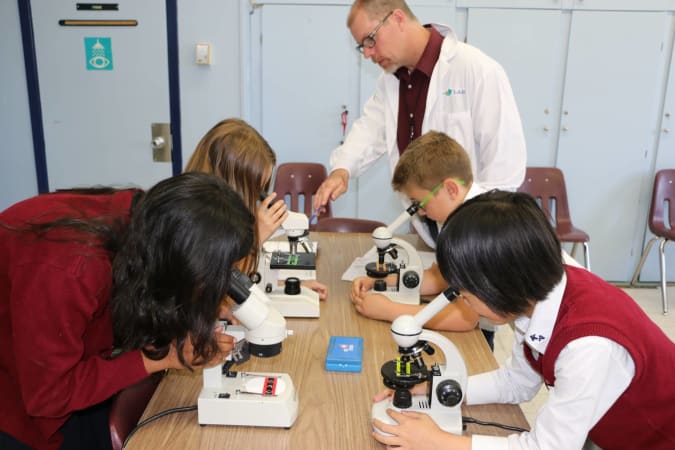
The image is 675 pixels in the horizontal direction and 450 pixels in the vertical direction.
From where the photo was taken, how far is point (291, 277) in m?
1.76

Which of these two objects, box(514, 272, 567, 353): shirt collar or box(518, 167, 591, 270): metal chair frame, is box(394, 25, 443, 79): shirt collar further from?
box(518, 167, 591, 270): metal chair frame

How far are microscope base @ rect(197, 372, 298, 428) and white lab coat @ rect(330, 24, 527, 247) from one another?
1269 mm

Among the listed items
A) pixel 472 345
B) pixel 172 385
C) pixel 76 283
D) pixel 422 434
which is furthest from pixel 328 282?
pixel 76 283

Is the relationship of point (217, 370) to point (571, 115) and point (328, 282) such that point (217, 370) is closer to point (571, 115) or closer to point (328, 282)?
point (328, 282)

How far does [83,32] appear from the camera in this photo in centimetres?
376

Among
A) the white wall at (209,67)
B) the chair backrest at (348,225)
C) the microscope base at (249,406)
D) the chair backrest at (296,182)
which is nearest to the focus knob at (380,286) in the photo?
the microscope base at (249,406)

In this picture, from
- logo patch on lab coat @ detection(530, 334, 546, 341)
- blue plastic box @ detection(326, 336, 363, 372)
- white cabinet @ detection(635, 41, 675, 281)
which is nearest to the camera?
logo patch on lab coat @ detection(530, 334, 546, 341)

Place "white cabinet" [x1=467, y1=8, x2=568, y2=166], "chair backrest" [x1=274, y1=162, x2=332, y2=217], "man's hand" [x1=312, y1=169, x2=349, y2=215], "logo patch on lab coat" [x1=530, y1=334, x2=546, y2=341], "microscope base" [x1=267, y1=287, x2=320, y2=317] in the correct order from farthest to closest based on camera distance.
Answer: "white cabinet" [x1=467, y1=8, x2=568, y2=166] < "chair backrest" [x1=274, y1=162, x2=332, y2=217] < "man's hand" [x1=312, y1=169, x2=349, y2=215] < "microscope base" [x1=267, y1=287, x2=320, y2=317] < "logo patch on lab coat" [x1=530, y1=334, x2=546, y2=341]

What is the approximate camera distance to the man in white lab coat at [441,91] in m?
2.24

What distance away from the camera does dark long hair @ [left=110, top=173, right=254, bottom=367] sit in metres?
1.02

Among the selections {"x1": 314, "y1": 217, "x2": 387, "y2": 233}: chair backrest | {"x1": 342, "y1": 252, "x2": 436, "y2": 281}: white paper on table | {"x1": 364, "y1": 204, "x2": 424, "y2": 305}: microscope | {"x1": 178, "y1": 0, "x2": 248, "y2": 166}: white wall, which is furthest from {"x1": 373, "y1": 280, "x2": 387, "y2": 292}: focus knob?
{"x1": 178, "y1": 0, "x2": 248, "y2": 166}: white wall

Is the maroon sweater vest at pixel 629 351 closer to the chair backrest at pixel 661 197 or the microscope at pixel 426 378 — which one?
the microscope at pixel 426 378

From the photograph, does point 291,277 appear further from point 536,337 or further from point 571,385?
point 571,385

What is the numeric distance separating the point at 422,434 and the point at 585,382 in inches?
12.2
